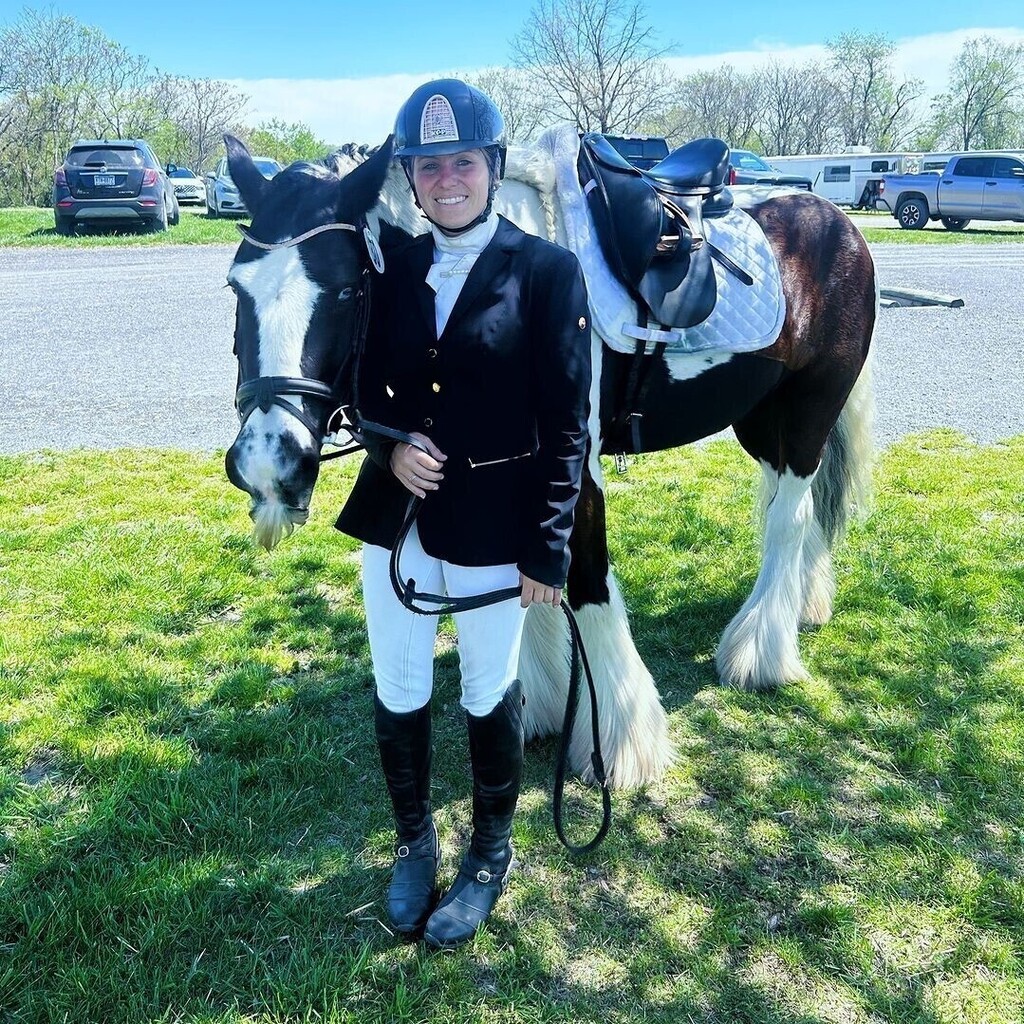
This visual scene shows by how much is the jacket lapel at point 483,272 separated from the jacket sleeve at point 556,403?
0.29 feet

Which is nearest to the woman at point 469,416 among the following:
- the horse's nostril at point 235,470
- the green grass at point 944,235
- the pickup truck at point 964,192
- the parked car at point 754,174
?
the horse's nostril at point 235,470

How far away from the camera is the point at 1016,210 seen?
20.6 meters

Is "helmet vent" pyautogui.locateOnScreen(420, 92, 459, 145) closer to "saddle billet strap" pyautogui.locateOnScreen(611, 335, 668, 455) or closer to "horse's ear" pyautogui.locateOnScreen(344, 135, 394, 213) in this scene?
"horse's ear" pyautogui.locateOnScreen(344, 135, 394, 213)

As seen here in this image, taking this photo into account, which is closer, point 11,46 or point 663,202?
point 663,202

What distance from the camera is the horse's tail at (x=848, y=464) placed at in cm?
386

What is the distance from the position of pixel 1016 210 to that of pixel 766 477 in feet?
70.2

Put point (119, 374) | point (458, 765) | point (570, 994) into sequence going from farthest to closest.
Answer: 1. point (119, 374)
2. point (458, 765)
3. point (570, 994)

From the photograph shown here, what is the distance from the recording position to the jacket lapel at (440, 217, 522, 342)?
1879 millimetres

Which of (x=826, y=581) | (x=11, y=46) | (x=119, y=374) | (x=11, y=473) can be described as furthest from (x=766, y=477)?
(x=11, y=46)

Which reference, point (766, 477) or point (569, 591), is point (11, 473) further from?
point (766, 477)

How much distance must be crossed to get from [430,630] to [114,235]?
17.3 m

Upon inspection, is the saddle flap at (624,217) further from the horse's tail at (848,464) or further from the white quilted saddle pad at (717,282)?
the horse's tail at (848,464)

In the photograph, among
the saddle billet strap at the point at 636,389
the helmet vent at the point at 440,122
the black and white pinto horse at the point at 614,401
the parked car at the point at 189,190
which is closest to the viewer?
the helmet vent at the point at 440,122

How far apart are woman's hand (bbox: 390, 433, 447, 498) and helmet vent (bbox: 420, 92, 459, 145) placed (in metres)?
0.65
